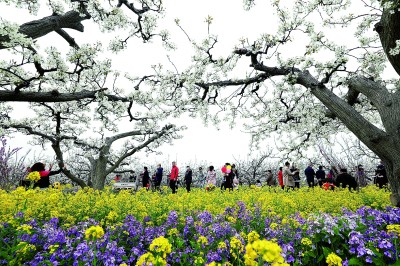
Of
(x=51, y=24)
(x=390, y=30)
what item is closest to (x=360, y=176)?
(x=390, y=30)

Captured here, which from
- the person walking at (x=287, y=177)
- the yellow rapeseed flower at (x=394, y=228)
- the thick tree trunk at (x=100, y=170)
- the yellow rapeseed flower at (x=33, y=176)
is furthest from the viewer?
the person walking at (x=287, y=177)

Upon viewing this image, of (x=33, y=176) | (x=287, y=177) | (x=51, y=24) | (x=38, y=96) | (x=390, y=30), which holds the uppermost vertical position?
(x=51, y=24)

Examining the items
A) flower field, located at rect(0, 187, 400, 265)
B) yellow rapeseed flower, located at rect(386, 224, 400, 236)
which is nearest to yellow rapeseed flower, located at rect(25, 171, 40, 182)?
flower field, located at rect(0, 187, 400, 265)

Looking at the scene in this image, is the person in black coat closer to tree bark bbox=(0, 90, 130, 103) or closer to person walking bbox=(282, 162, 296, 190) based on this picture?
person walking bbox=(282, 162, 296, 190)

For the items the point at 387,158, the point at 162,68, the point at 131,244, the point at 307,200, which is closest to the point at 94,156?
the point at 162,68

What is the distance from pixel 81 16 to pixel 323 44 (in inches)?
227

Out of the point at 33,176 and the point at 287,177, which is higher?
the point at 287,177

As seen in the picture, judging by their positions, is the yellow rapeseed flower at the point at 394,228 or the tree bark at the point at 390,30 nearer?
the yellow rapeseed flower at the point at 394,228

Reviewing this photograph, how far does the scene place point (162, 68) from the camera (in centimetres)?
862

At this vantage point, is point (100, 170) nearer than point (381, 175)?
Yes

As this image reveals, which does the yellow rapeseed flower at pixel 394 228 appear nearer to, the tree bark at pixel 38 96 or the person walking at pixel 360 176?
the tree bark at pixel 38 96

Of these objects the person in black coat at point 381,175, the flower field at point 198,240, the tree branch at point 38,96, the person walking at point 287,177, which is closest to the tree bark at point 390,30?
the flower field at point 198,240

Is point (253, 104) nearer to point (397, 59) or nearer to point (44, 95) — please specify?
point (397, 59)

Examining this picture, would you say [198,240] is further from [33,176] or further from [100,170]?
[100,170]
